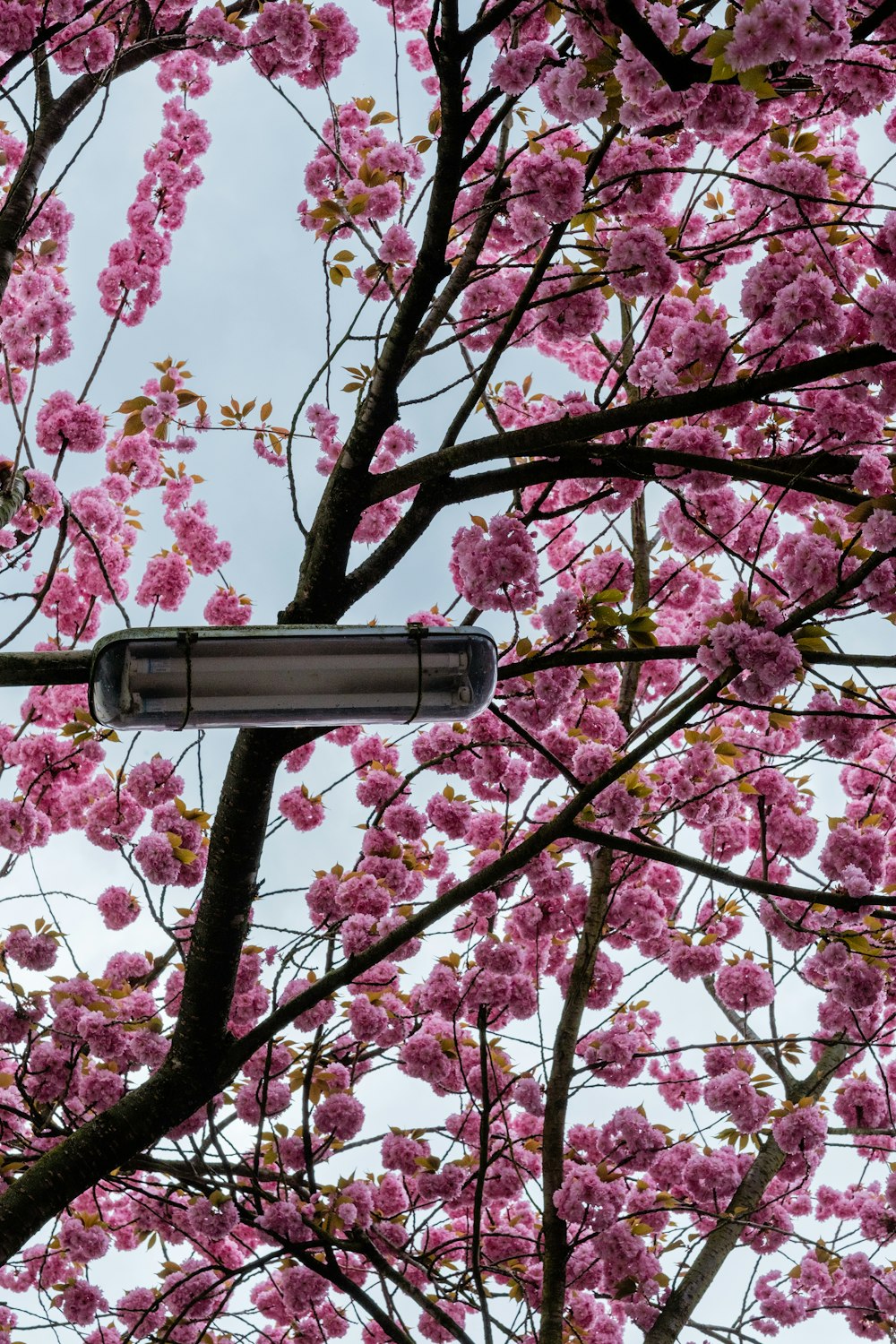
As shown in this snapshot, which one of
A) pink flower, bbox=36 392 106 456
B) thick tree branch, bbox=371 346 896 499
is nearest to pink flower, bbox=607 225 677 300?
thick tree branch, bbox=371 346 896 499

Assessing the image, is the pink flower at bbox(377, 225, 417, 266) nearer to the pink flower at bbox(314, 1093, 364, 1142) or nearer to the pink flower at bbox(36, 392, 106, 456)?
the pink flower at bbox(36, 392, 106, 456)

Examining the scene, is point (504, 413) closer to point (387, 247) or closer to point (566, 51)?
point (387, 247)

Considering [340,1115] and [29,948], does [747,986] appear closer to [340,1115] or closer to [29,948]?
[340,1115]

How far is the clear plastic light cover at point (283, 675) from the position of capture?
2201 mm

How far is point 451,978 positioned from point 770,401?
121 inches

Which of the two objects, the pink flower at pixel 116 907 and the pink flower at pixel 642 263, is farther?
the pink flower at pixel 116 907

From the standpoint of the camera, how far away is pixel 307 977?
4.70m

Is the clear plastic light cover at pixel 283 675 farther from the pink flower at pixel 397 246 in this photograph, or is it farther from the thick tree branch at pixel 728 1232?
the thick tree branch at pixel 728 1232

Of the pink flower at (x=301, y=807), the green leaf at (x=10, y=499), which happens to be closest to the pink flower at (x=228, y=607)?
the pink flower at (x=301, y=807)

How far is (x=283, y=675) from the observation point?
2.24 metres

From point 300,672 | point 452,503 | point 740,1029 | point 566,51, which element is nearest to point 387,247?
point 566,51

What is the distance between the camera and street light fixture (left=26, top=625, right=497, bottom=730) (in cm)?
220

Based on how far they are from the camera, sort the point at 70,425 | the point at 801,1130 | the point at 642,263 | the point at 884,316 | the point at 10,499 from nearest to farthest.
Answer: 1. the point at 884,316
2. the point at 642,263
3. the point at 10,499
4. the point at 70,425
5. the point at 801,1130

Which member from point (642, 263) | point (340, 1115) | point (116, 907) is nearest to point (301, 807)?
point (116, 907)
